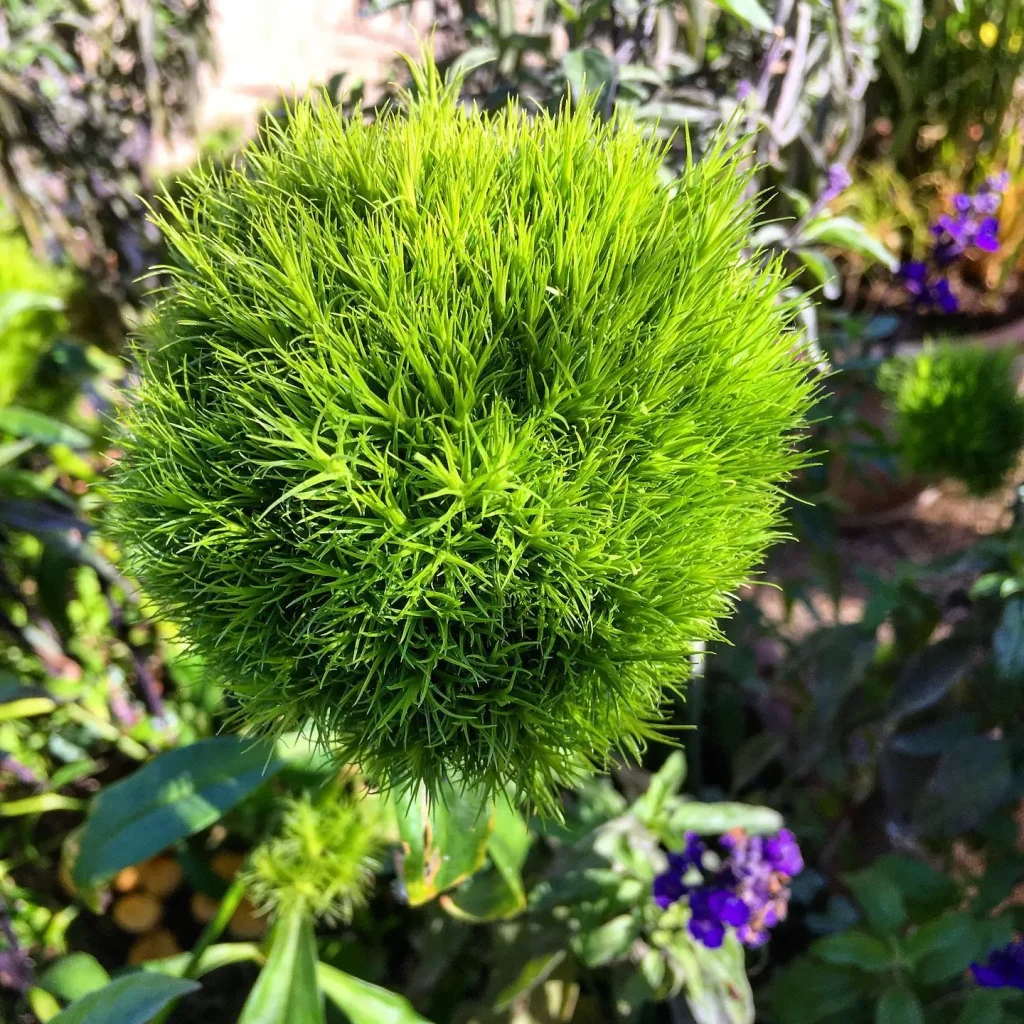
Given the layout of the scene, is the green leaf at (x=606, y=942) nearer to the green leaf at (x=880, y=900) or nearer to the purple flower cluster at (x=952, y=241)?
the green leaf at (x=880, y=900)

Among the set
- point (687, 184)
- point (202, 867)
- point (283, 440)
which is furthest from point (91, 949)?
point (687, 184)

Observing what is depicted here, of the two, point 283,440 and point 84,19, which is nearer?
point 283,440

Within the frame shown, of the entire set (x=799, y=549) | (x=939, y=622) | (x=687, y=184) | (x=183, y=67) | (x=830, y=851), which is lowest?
(x=830, y=851)

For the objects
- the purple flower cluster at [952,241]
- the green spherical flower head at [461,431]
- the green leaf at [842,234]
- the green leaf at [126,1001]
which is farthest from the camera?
the purple flower cluster at [952,241]

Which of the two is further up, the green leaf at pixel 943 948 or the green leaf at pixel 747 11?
the green leaf at pixel 747 11

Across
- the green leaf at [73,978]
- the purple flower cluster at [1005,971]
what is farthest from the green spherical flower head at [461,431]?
the purple flower cluster at [1005,971]

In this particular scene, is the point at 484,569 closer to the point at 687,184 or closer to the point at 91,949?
the point at 687,184

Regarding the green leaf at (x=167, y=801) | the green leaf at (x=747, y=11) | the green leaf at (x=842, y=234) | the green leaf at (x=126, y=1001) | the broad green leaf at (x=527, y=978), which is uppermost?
the green leaf at (x=747, y=11)
